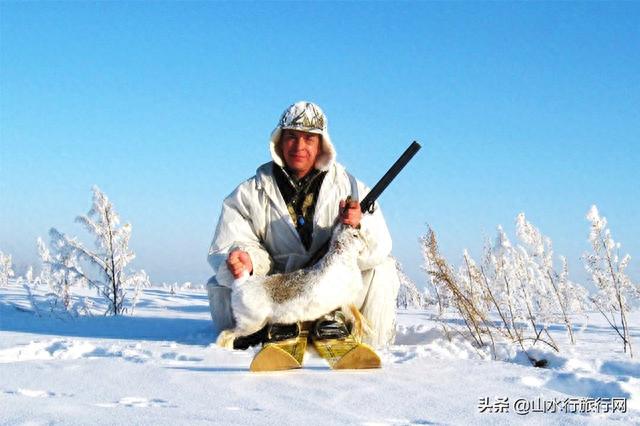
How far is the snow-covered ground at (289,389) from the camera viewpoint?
2016mm

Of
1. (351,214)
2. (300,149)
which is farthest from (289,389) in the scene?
(300,149)

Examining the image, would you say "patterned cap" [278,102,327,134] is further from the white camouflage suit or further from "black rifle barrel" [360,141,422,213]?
"black rifle barrel" [360,141,422,213]

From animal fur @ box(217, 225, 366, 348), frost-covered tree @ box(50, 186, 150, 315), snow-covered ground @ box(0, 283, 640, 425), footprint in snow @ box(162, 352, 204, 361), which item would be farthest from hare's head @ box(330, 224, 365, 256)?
frost-covered tree @ box(50, 186, 150, 315)

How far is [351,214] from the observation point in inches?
150

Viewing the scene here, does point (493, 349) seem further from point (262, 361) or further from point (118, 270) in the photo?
point (118, 270)

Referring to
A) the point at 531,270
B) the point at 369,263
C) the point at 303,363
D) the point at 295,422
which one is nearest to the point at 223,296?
the point at 369,263

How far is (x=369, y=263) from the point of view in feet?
13.5

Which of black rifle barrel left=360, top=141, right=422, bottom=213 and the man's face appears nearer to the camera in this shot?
black rifle barrel left=360, top=141, right=422, bottom=213

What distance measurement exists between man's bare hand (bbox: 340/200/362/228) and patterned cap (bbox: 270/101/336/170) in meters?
0.68

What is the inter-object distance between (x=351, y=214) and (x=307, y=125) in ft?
2.79

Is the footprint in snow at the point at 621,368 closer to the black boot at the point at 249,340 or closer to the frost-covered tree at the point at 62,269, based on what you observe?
the black boot at the point at 249,340

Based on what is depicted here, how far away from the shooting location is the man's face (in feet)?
14.4

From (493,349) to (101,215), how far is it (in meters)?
5.84

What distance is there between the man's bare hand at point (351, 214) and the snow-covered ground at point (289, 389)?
798mm
